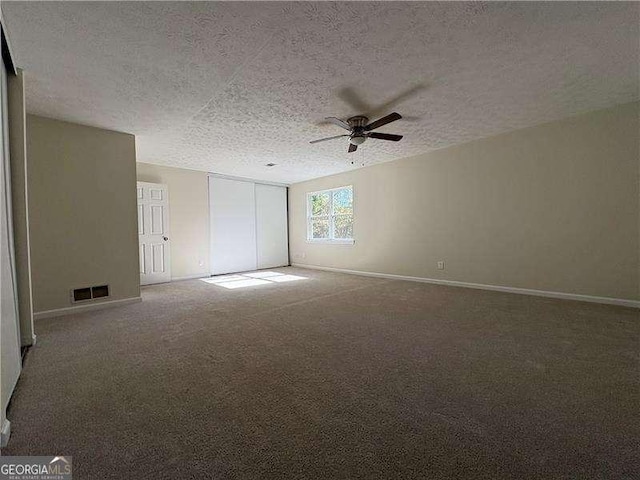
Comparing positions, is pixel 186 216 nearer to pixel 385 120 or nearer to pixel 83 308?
pixel 83 308

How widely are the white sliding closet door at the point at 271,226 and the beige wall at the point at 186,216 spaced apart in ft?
4.70

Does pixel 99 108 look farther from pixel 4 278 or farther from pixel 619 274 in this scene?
pixel 619 274

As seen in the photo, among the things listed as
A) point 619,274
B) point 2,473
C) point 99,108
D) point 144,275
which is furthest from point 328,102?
point 144,275

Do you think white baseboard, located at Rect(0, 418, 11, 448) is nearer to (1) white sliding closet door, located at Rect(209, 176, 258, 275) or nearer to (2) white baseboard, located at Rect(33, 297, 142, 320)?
(2) white baseboard, located at Rect(33, 297, 142, 320)

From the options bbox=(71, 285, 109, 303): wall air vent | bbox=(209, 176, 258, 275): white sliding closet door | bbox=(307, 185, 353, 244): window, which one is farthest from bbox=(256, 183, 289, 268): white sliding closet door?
bbox=(71, 285, 109, 303): wall air vent

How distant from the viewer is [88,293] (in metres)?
3.54

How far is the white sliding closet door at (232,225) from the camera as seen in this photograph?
21.2ft

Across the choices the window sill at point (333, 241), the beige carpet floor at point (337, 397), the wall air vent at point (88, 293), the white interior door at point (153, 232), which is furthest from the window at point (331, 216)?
the wall air vent at point (88, 293)

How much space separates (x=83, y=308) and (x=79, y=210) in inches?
48.8

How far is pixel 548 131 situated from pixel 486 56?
2.36m

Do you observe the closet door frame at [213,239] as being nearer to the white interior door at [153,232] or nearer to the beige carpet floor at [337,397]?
the white interior door at [153,232]

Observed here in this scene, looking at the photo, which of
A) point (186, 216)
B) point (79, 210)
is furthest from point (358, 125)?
point (186, 216)

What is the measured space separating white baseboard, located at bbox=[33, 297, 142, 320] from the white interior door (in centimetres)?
154

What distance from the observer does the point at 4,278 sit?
165cm
